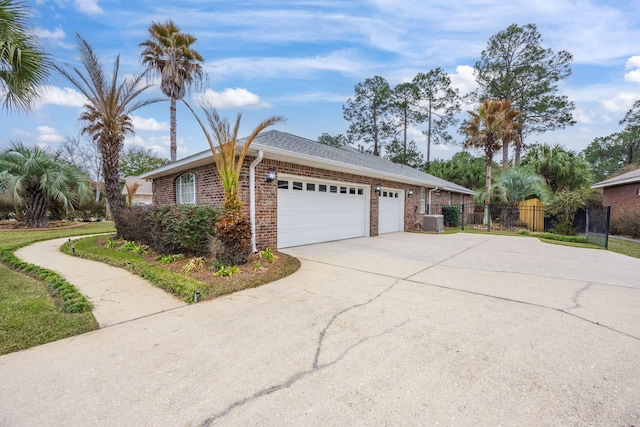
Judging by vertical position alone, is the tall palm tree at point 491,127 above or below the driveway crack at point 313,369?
above

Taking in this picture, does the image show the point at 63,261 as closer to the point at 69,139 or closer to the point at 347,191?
the point at 347,191

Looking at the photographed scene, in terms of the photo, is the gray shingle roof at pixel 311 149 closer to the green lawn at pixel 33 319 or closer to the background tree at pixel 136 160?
the green lawn at pixel 33 319

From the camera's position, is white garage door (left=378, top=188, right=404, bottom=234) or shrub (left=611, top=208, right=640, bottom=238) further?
white garage door (left=378, top=188, right=404, bottom=234)

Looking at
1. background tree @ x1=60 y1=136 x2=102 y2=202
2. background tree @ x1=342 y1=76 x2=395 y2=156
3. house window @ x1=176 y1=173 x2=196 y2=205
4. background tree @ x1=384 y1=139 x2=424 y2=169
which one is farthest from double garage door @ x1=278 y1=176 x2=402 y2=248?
background tree @ x1=60 y1=136 x2=102 y2=202

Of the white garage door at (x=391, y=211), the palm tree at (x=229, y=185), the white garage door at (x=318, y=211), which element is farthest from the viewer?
the white garage door at (x=391, y=211)

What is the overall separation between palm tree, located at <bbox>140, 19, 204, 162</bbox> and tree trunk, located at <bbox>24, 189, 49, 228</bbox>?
8.08 metres

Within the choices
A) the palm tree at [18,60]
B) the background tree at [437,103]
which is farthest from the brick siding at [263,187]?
the background tree at [437,103]

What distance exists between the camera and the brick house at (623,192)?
12.4 meters

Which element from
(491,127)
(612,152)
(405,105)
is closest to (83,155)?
(405,105)

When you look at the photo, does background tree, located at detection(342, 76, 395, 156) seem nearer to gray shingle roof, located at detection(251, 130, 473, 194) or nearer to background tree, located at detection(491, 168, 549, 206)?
gray shingle roof, located at detection(251, 130, 473, 194)

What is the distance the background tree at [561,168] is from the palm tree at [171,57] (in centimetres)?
2155

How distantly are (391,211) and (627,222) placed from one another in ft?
32.7

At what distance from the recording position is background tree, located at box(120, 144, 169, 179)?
1388 inches

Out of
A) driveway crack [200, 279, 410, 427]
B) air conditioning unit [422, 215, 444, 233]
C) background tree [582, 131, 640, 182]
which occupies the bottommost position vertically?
driveway crack [200, 279, 410, 427]
